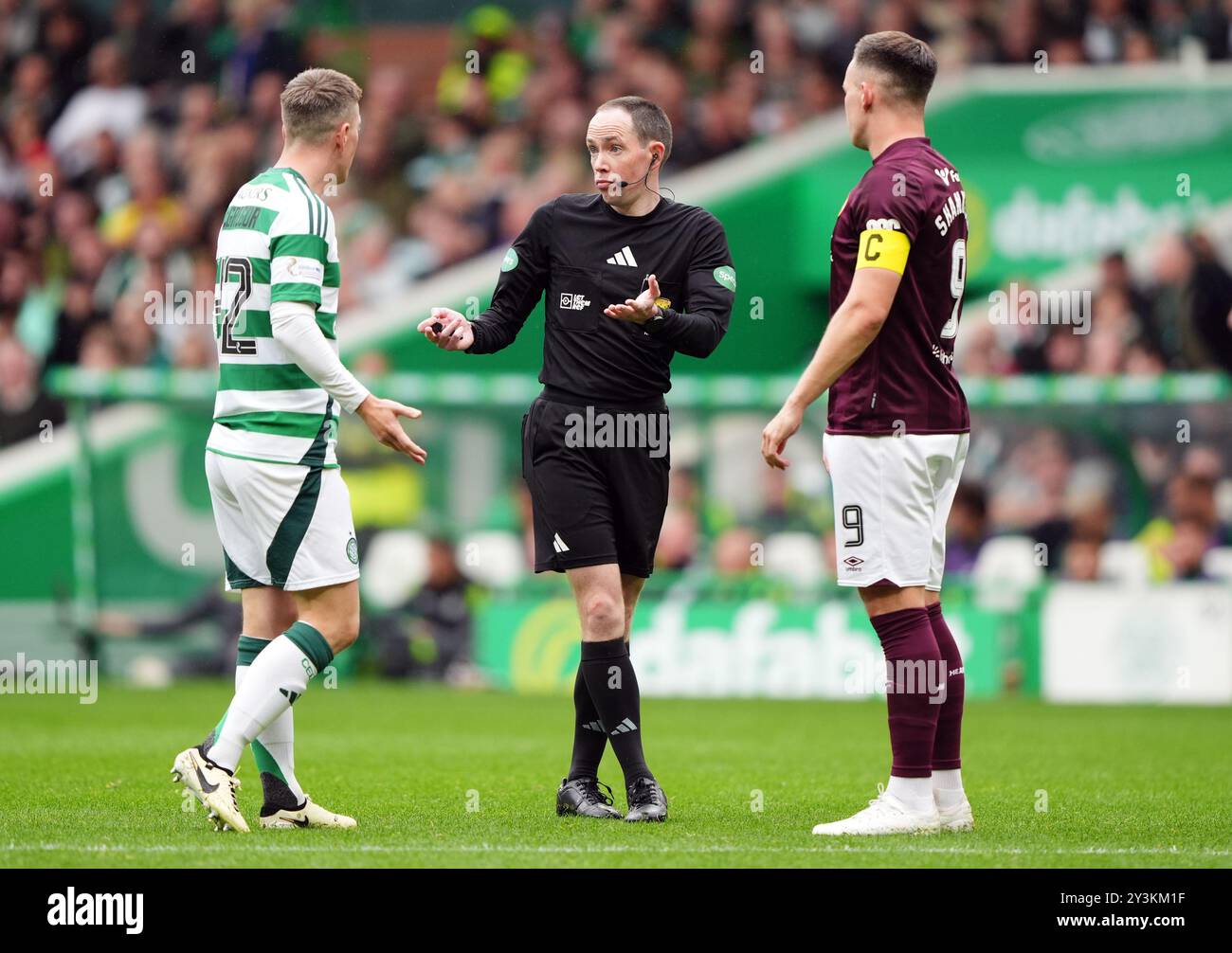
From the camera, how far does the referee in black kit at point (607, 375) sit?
20.3 feet

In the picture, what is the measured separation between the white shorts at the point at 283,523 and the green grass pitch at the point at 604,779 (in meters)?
0.82

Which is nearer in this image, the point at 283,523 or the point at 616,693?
the point at 283,523

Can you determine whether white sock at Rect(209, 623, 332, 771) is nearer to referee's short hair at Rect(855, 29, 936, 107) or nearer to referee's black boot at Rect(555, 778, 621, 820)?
referee's black boot at Rect(555, 778, 621, 820)

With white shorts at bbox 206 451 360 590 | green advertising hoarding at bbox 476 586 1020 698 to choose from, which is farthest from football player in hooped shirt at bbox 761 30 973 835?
green advertising hoarding at bbox 476 586 1020 698

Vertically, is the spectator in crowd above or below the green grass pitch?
above

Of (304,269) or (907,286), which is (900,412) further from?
(304,269)

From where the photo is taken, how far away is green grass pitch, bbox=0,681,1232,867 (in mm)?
5164

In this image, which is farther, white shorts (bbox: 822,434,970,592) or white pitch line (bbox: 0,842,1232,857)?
white shorts (bbox: 822,434,970,592)

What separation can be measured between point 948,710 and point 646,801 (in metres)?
1.03

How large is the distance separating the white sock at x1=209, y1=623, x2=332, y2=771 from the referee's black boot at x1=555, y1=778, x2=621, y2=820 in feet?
3.54

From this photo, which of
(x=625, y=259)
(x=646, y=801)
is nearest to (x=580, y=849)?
(x=646, y=801)

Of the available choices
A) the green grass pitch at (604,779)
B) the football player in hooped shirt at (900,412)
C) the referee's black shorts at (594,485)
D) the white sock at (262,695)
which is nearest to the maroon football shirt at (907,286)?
the football player in hooped shirt at (900,412)

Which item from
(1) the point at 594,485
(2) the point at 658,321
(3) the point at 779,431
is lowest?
(1) the point at 594,485

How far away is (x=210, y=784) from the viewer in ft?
18.2
